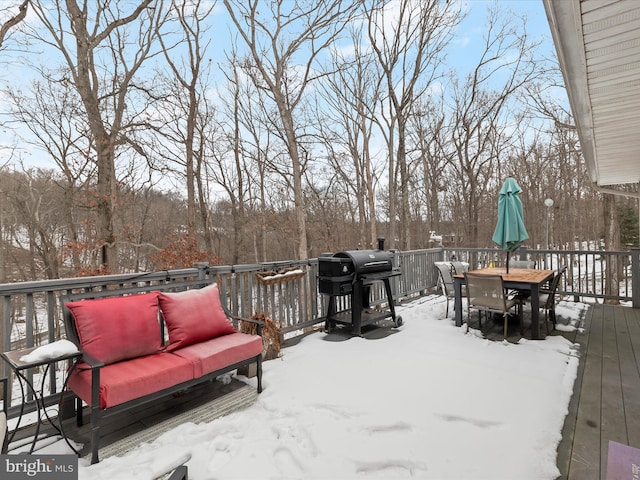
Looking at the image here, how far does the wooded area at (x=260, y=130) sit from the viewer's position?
317 inches

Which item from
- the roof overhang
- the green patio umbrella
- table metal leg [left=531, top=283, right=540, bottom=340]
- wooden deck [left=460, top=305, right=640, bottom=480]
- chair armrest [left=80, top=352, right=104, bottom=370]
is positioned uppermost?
the roof overhang

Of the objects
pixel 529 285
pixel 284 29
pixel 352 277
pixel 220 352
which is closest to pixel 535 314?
pixel 529 285

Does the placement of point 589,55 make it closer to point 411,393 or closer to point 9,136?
point 411,393

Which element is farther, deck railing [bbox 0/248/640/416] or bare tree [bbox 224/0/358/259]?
bare tree [bbox 224/0/358/259]

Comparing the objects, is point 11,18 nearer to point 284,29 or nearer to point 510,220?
point 284,29

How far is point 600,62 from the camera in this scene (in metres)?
2.43

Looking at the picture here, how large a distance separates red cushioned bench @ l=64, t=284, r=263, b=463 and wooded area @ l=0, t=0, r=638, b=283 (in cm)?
581

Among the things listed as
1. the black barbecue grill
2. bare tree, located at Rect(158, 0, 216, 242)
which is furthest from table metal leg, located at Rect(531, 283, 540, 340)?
bare tree, located at Rect(158, 0, 216, 242)

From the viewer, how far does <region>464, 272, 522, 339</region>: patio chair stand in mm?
4172

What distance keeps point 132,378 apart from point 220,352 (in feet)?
2.14

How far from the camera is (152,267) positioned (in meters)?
11.8

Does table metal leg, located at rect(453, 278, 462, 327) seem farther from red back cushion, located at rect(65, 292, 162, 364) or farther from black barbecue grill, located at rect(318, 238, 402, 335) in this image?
red back cushion, located at rect(65, 292, 162, 364)

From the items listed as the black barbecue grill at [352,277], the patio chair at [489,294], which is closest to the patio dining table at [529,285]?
the patio chair at [489,294]

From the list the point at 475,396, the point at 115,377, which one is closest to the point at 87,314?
the point at 115,377
